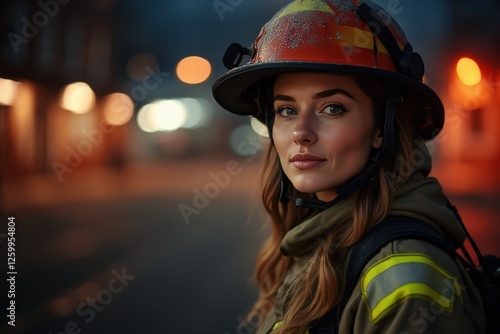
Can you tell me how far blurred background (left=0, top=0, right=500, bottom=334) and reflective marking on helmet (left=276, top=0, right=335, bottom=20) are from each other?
105 centimetres

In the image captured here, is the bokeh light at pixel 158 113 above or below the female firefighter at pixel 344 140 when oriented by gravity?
above

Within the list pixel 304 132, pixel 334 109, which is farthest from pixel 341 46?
pixel 304 132

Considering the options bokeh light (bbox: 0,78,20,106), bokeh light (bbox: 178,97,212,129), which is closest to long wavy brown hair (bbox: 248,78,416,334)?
bokeh light (bbox: 0,78,20,106)

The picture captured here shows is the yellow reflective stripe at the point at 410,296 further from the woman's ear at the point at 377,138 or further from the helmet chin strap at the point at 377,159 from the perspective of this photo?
the woman's ear at the point at 377,138

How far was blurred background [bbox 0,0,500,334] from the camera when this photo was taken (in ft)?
22.5

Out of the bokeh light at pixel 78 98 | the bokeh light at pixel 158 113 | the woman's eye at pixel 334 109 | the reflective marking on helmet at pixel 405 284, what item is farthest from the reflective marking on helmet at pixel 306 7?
the bokeh light at pixel 158 113

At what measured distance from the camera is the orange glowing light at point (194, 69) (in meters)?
29.0

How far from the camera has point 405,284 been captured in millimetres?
1724

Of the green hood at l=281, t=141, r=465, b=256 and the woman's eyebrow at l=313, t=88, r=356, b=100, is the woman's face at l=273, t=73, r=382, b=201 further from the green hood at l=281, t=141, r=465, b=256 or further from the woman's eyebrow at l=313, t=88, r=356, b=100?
the green hood at l=281, t=141, r=465, b=256

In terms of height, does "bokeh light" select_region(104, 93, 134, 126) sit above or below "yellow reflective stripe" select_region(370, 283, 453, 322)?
above

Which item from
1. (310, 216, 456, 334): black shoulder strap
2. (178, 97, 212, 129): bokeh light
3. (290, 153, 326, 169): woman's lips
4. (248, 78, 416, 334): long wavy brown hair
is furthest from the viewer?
(178, 97, 212, 129): bokeh light

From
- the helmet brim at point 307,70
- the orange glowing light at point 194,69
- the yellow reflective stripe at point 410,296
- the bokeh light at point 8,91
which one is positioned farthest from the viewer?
the orange glowing light at point 194,69

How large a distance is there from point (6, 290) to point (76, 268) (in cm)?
111

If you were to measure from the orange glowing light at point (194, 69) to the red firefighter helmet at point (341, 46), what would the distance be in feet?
86.5
